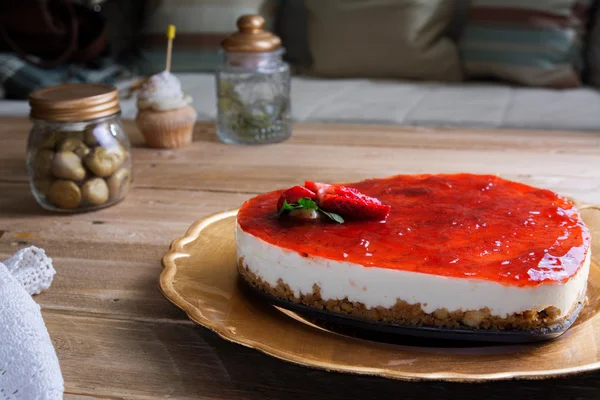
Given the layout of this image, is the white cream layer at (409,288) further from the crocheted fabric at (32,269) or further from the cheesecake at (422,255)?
the crocheted fabric at (32,269)

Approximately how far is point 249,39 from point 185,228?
70cm

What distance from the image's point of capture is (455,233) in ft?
3.02

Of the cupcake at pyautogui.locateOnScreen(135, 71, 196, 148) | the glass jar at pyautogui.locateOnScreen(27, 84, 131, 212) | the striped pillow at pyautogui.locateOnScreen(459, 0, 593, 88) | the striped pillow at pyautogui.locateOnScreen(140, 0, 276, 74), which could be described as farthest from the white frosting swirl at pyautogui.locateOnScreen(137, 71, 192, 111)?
the striped pillow at pyautogui.locateOnScreen(459, 0, 593, 88)

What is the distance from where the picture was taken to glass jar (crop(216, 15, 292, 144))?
1.89 m

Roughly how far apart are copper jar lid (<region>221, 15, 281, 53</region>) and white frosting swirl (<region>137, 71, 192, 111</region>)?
17 centimetres

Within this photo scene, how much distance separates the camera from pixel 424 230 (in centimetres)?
93

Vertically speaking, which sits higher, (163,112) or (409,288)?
(409,288)

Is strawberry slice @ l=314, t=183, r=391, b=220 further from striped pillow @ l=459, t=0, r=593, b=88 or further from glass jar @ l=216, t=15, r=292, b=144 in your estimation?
striped pillow @ l=459, t=0, r=593, b=88

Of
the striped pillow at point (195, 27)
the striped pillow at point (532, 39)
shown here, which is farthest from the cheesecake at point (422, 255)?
the striped pillow at point (195, 27)

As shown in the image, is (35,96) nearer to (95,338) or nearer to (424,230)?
(95,338)

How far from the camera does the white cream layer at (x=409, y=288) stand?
83 cm

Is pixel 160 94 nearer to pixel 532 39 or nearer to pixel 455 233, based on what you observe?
pixel 455 233

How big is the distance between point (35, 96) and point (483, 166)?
3.11ft

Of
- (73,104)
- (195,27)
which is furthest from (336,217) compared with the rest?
(195,27)
